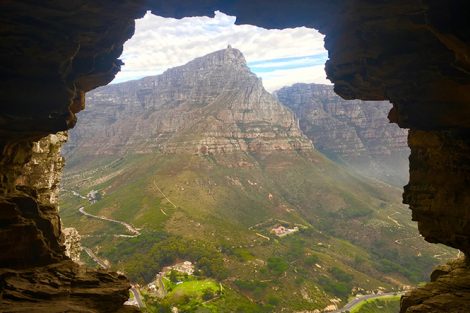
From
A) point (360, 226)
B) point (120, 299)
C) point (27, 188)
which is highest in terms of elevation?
point (27, 188)

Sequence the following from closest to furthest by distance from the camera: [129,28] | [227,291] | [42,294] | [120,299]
A: [42,294]
[120,299]
[129,28]
[227,291]

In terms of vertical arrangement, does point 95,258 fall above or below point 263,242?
above

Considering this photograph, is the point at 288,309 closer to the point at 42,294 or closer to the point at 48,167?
the point at 48,167

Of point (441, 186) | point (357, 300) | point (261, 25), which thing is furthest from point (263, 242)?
point (261, 25)

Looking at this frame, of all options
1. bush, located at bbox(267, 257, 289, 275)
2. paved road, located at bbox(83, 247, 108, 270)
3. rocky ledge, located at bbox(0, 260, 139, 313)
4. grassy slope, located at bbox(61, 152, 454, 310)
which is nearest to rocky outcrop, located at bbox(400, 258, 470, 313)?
rocky ledge, located at bbox(0, 260, 139, 313)

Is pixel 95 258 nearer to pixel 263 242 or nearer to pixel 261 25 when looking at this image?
pixel 263 242

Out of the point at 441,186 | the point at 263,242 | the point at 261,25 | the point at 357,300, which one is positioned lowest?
the point at 357,300

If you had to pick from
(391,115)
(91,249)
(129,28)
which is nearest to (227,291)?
(91,249)

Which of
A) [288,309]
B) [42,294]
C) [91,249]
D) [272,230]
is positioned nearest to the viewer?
[42,294]
